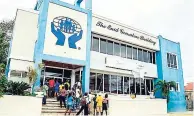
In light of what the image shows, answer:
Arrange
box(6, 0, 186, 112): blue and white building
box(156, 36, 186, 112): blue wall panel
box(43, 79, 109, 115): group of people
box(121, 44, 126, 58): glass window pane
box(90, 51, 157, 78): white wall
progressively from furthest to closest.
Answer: box(156, 36, 186, 112): blue wall panel, box(121, 44, 126, 58): glass window pane, box(90, 51, 157, 78): white wall, box(6, 0, 186, 112): blue and white building, box(43, 79, 109, 115): group of people

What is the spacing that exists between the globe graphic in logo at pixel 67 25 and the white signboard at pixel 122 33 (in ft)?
5.39

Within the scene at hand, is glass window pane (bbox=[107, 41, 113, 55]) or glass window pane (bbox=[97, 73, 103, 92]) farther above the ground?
glass window pane (bbox=[107, 41, 113, 55])

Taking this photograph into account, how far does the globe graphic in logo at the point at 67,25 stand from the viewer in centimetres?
1584

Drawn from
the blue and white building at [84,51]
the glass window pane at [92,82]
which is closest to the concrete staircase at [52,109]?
the blue and white building at [84,51]

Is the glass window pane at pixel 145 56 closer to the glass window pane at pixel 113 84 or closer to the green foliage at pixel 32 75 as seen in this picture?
the glass window pane at pixel 113 84

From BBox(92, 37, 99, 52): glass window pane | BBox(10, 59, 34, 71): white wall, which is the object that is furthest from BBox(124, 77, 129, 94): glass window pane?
BBox(10, 59, 34, 71): white wall

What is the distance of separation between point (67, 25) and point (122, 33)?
568 cm

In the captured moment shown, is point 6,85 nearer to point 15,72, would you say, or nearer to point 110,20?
point 15,72

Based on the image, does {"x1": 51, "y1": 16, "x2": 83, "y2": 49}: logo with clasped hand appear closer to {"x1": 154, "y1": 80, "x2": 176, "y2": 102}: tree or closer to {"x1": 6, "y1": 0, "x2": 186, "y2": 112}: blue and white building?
{"x1": 6, "y1": 0, "x2": 186, "y2": 112}: blue and white building

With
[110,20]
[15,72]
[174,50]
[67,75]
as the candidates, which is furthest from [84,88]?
[174,50]

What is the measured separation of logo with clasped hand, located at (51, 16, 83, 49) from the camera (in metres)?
15.6

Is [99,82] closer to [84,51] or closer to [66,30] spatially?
[84,51]

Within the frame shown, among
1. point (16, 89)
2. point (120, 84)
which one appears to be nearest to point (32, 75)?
point (16, 89)

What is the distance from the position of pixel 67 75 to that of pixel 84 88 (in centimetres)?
217
